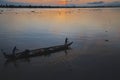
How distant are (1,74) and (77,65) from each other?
4.65 meters

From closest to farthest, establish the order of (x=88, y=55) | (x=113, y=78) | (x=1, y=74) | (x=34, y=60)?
(x=113, y=78) → (x=1, y=74) → (x=34, y=60) → (x=88, y=55)

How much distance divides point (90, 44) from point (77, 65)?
22.8ft

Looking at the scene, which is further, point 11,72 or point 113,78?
point 11,72

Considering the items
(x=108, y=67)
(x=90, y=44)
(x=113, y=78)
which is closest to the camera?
(x=113, y=78)

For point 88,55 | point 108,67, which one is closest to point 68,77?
point 108,67

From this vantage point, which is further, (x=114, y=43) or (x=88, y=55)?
(x=114, y=43)

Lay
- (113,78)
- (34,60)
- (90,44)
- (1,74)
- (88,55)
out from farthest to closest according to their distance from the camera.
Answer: (90,44)
(88,55)
(34,60)
(1,74)
(113,78)

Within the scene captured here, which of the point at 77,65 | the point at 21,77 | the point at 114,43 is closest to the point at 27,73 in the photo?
the point at 21,77

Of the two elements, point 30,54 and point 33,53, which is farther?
point 33,53

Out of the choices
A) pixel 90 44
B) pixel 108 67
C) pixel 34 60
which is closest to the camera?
pixel 108 67

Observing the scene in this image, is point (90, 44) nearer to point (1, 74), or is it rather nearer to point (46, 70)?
point (46, 70)

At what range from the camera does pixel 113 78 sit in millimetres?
13867

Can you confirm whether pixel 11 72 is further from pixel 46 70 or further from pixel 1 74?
pixel 46 70

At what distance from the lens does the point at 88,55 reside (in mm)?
18859
